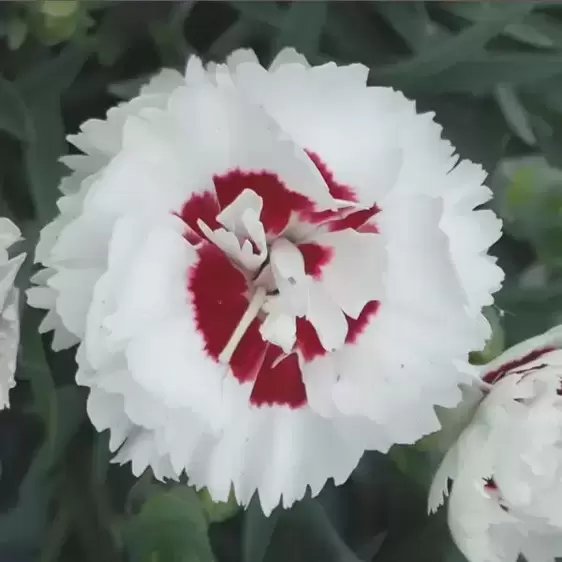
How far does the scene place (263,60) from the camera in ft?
1.63

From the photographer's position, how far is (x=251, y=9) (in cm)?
47

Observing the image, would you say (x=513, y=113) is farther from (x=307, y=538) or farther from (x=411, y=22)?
(x=307, y=538)

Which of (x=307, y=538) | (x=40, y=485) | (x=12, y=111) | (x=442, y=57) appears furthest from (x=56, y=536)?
(x=442, y=57)

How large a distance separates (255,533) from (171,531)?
0.08m

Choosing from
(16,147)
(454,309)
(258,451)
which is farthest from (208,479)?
(16,147)

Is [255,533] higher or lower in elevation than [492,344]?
lower

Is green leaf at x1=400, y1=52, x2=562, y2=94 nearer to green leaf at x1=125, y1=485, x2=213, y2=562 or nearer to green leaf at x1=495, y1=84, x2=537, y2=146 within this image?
green leaf at x1=495, y1=84, x2=537, y2=146

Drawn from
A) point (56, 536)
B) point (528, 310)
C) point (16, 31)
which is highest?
point (16, 31)

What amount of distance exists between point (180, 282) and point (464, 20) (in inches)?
11.5

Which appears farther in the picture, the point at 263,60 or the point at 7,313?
the point at 263,60

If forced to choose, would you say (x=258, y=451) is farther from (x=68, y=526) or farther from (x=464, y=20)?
(x=464, y=20)

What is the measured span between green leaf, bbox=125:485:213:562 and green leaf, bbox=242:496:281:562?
0.05 meters

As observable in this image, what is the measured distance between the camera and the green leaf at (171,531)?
16.6 inches

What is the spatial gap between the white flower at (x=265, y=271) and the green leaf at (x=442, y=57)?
0.42ft
